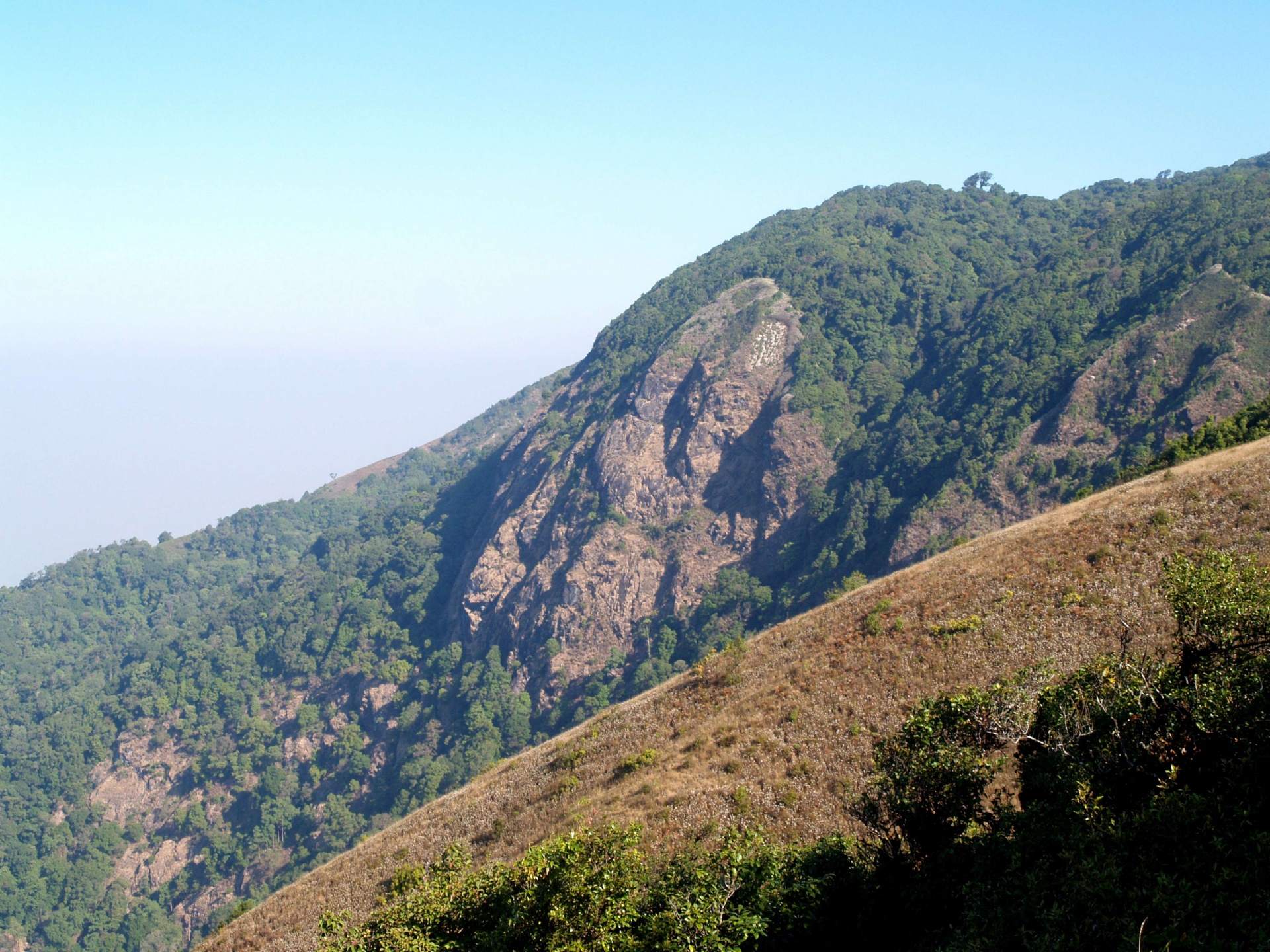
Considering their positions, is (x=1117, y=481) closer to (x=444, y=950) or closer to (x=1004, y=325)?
(x=444, y=950)

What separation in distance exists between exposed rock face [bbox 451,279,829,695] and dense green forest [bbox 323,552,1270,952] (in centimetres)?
8154

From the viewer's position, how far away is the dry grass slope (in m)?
19.7

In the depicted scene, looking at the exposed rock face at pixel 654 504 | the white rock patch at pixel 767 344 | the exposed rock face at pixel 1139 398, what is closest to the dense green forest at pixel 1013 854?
the exposed rock face at pixel 1139 398

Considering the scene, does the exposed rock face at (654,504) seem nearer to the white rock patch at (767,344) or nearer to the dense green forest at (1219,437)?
the white rock patch at (767,344)

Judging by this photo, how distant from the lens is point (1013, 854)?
418 inches

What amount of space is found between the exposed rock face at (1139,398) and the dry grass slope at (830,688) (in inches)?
1863

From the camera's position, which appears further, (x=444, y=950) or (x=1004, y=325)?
(x=1004, y=325)

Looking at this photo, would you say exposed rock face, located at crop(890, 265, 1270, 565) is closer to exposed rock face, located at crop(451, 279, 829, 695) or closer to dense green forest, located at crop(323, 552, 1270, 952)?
exposed rock face, located at crop(451, 279, 829, 695)

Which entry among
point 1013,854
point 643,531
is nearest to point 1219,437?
point 1013,854

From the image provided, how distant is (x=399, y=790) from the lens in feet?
289

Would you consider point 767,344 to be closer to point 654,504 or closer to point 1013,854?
point 654,504

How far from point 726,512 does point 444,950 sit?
295 feet

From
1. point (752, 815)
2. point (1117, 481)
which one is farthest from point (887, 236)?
point (752, 815)

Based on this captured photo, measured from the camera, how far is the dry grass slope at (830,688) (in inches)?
776
